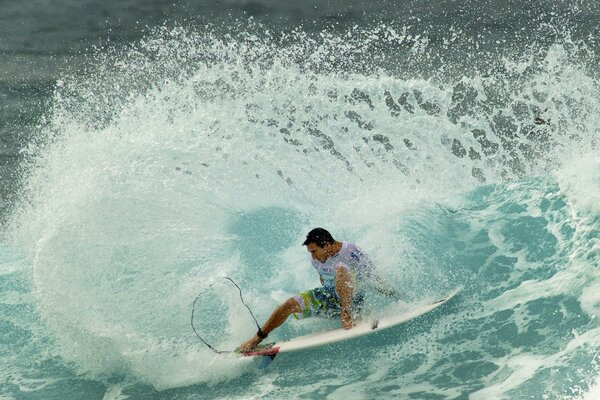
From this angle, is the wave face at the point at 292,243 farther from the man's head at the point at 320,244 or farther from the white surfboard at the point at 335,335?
the man's head at the point at 320,244

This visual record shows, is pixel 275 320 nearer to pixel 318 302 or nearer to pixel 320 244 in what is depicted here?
pixel 318 302

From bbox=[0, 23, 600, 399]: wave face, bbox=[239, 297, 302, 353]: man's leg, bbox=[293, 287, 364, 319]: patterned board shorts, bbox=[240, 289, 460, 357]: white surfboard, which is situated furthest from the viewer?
bbox=[293, 287, 364, 319]: patterned board shorts

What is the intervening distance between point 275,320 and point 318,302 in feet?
1.72

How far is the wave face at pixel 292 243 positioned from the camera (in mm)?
7348

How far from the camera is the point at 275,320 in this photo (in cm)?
758

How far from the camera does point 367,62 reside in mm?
18922

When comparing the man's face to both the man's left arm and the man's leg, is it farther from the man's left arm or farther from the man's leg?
the man's leg

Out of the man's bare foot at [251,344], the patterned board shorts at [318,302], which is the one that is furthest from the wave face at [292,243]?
the patterned board shorts at [318,302]

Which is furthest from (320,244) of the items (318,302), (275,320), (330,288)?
(275,320)

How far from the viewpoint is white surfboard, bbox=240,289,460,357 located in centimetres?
746

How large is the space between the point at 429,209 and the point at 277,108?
3.10 metres

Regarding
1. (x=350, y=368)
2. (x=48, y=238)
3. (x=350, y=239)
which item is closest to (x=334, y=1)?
(x=350, y=239)

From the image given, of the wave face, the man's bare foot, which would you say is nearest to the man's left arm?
the wave face

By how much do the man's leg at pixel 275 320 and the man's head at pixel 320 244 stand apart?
62 cm
